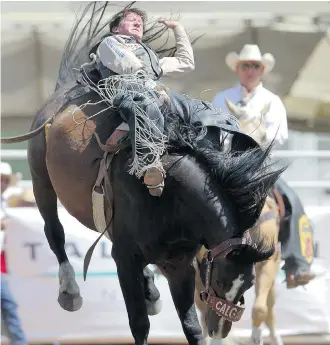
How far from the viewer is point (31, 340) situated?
6.75 metres

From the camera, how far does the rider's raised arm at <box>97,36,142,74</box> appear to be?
4.04 m

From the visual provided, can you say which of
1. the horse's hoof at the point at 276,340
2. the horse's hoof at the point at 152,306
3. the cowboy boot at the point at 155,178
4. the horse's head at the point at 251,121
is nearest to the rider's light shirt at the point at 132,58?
the cowboy boot at the point at 155,178

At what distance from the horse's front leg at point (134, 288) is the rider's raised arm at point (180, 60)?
892 millimetres

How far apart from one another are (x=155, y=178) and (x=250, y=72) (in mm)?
3176

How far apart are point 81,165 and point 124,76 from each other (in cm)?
48

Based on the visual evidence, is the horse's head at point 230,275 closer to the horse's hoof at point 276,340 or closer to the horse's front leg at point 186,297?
the horse's front leg at point 186,297

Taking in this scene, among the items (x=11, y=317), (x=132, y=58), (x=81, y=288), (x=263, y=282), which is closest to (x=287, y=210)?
(x=263, y=282)

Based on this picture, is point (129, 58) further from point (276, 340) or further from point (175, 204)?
point (276, 340)

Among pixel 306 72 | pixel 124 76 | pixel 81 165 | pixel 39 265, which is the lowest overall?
pixel 39 265

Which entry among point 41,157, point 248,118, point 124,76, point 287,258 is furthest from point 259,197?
point 287,258

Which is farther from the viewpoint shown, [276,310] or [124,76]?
[276,310]

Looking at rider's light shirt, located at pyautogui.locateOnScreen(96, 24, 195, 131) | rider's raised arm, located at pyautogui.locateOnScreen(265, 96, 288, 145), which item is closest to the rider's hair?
rider's light shirt, located at pyautogui.locateOnScreen(96, 24, 195, 131)

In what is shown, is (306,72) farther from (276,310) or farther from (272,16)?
(276,310)

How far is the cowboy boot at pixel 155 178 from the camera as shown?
3.78 m
